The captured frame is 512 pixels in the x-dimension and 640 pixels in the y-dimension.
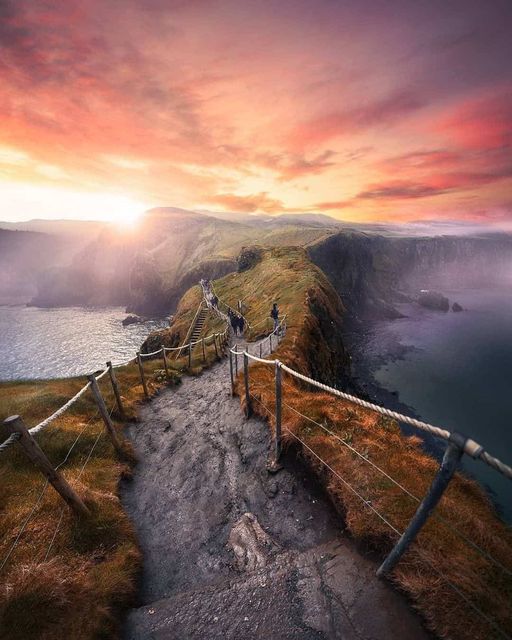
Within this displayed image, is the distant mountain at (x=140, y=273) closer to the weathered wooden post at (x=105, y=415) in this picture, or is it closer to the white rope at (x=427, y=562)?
the weathered wooden post at (x=105, y=415)

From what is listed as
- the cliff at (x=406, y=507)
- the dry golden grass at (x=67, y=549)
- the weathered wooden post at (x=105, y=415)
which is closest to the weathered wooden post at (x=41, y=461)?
the dry golden grass at (x=67, y=549)

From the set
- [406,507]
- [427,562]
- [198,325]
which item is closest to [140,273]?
[198,325]

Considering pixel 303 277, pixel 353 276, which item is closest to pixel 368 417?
pixel 303 277

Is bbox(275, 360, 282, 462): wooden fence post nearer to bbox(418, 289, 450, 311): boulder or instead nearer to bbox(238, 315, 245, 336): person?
bbox(238, 315, 245, 336): person

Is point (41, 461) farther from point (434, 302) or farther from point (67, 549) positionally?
point (434, 302)

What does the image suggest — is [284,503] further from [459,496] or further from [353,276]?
[353,276]

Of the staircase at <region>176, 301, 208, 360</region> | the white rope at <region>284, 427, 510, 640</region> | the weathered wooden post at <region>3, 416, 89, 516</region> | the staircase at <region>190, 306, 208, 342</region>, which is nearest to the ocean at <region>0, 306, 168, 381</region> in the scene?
the staircase at <region>190, 306, 208, 342</region>
